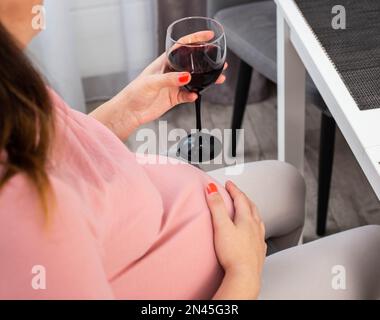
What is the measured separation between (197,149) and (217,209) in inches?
18.9

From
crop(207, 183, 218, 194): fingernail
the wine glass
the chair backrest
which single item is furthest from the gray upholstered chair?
crop(207, 183, 218, 194): fingernail

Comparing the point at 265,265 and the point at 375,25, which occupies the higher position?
the point at 375,25

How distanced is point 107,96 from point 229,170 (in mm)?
1039

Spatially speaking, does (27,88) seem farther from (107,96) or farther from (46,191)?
(107,96)

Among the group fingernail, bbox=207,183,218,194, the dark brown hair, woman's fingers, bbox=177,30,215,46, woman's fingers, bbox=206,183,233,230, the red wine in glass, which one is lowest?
woman's fingers, bbox=206,183,233,230

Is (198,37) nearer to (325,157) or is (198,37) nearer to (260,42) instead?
(260,42)

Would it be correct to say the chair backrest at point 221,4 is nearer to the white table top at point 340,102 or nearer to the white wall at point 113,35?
the white wall at point 113,35

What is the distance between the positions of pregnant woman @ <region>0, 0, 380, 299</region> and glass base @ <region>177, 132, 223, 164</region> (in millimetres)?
174

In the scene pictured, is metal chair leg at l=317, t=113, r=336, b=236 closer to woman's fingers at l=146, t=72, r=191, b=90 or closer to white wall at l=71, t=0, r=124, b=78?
woman's fingers at l=146, t=72, r=191, b=90

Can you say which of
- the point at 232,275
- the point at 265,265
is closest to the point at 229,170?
the point at 265,265

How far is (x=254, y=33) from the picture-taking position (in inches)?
60.2

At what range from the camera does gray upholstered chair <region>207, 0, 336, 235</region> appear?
4.89ft

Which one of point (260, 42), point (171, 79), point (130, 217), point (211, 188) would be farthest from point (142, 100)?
point (260, 42)

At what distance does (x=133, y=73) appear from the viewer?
1.99m
